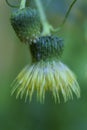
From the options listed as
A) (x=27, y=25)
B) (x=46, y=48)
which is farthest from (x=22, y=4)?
(x=46, y=48)

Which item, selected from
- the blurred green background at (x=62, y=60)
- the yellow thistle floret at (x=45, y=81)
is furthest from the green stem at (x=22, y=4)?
the blurred green background at (x=62, y=60)

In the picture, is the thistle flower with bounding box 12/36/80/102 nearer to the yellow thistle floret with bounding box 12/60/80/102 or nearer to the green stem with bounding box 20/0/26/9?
the yellow thistle floret with bounding box 12/60/80/102

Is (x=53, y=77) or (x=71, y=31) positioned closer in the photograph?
(x=53, y=77)

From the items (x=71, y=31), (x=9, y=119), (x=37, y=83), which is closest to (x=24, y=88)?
(x=37, y=83)

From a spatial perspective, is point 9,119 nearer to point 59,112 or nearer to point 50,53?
point 59,112

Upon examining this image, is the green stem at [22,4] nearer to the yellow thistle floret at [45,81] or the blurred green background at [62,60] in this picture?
the yellow thistle floret at [45,81]

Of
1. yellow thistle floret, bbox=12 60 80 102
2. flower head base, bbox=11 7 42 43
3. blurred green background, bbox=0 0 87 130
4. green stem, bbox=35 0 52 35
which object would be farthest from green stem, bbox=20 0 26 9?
blurred green background, bbox=0 0 87 130
